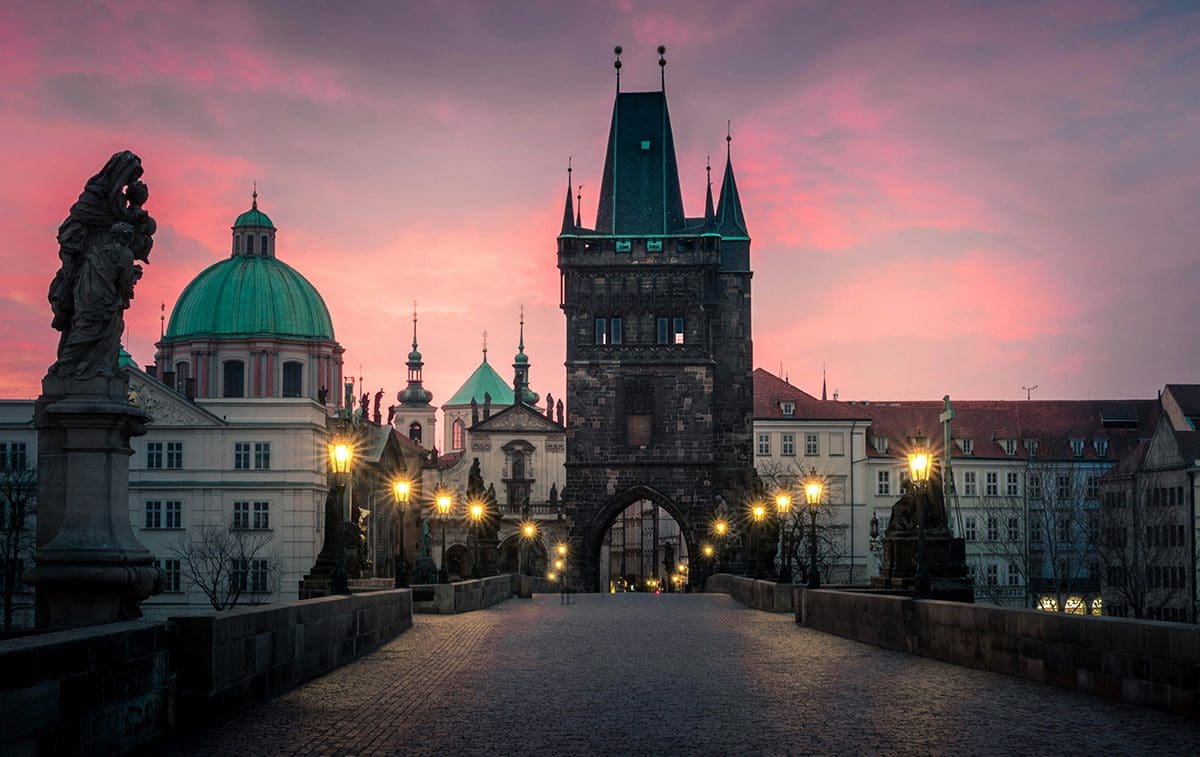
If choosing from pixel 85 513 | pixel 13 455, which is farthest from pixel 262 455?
pixel 85 513

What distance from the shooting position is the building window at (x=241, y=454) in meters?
78.5

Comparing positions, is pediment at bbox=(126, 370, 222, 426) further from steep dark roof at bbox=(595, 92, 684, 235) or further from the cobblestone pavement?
the cobblestone pavement

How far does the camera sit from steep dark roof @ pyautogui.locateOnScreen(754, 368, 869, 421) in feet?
323

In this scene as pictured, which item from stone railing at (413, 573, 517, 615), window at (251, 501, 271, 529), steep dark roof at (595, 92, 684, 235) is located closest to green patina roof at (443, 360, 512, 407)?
steep dark roof at (595, 92, 684, 235)

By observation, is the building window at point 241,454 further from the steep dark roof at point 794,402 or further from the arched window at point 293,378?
the steep dark roof at point 794,402

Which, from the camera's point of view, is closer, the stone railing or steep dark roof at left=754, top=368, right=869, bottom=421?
the stone railing

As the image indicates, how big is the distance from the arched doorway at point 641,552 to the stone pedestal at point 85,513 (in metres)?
100

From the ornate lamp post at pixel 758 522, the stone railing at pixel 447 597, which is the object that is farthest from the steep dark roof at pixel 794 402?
the stone railing at pixel 447 597

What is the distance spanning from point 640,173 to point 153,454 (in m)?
31.6

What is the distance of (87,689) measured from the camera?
34.3ft

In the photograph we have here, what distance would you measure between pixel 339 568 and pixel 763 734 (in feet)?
42.3

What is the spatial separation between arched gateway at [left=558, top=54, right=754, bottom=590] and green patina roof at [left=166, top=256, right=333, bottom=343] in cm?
2582

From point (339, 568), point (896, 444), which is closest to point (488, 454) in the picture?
point (896, 444)

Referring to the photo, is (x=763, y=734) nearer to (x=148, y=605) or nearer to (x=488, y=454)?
(x=148, y=605)
